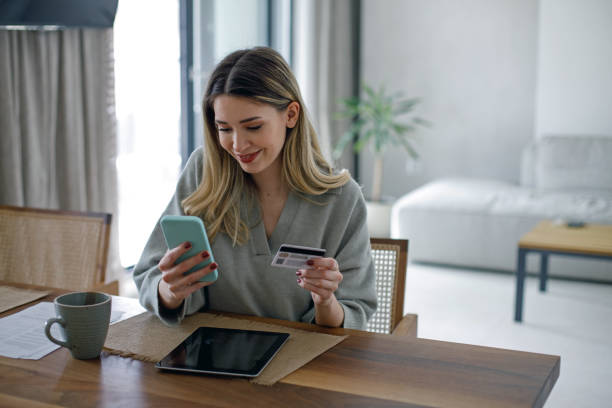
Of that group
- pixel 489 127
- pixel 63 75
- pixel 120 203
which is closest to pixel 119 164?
pixel 120 203

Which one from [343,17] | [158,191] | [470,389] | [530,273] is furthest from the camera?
[343,17]

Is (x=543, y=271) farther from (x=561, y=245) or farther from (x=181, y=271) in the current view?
(x=181, y=271)

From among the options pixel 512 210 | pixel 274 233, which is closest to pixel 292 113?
pixel 274 233

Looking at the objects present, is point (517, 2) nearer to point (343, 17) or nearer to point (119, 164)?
point (343, 17)

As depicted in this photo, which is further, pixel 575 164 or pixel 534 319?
pixel 575 164

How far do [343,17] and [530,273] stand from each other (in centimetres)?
276

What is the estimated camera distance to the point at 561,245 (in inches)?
116

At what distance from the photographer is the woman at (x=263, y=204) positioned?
4.24 ft

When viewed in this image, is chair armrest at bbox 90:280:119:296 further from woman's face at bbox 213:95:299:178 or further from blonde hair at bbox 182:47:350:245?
woman's face at bbox 213:95:299:178

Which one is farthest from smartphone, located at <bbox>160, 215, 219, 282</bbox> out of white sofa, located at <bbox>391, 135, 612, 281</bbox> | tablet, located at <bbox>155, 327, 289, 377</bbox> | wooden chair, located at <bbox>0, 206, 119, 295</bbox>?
white sofa, located at <bbox>391, 135, 612, 281</bbox>

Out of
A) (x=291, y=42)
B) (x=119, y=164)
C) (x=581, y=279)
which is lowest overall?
(x=581, y=279)

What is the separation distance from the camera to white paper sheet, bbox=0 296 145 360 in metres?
1.04

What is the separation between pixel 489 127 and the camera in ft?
17.3

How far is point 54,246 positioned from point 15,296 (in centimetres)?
37
